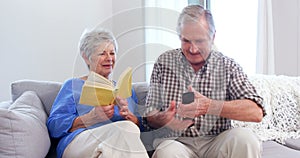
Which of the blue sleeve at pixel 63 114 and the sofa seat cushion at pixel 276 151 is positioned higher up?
the blue sleeve at pixel 63 114

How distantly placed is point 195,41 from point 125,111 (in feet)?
1.33

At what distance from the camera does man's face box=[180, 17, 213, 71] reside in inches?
61.8

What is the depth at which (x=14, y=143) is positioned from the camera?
1352 mm

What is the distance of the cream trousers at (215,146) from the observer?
148cm

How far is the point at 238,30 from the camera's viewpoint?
326cm

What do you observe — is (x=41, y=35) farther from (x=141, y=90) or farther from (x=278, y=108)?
(x=278, y=108)

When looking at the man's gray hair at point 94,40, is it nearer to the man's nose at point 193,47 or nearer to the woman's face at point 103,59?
the woman's face at point 103,59

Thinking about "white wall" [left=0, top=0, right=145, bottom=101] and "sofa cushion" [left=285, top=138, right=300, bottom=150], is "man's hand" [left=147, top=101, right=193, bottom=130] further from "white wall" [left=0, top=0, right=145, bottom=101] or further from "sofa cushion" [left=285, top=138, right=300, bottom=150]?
"white wall" [left=0, top=0, right=145, bottom=101]

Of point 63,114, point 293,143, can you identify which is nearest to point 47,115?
point 63,114

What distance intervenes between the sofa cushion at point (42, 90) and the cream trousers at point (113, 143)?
0.48 metres

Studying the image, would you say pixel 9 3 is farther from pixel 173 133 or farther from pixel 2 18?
pixel 173 133

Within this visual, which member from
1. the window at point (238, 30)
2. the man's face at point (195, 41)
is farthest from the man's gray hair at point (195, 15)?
the window at point (238, 30)

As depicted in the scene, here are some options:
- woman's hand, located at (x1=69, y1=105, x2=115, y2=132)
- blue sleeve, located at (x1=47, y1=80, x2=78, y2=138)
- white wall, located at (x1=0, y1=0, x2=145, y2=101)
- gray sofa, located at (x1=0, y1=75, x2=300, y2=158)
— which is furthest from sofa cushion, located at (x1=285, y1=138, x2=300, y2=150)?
white wall, located at (x1=0, y1=0, x2=145, y2=101)

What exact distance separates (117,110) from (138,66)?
20cm
